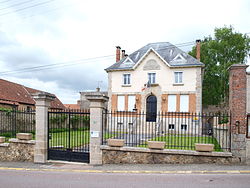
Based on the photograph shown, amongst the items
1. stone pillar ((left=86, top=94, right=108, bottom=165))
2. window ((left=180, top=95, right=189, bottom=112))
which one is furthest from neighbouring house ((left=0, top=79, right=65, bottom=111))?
stone pillar ((left=86, top=94, right=108, bottom=165))

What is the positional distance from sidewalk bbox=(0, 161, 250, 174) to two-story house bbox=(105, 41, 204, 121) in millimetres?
15158

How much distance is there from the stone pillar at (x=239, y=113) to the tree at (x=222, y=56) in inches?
837

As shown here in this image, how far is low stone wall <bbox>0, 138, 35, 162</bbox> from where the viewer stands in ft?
29.9

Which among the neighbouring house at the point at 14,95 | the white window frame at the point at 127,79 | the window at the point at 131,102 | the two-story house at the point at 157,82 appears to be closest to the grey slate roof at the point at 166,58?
the two-story house at the point at 157,82

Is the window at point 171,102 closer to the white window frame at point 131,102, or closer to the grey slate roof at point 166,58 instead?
the grey slate roof at point 166,58

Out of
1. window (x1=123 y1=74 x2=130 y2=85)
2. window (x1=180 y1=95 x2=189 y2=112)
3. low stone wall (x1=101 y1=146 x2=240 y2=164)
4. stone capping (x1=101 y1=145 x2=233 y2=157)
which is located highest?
window (x1=123 y1=74 x2=130 y2=85)

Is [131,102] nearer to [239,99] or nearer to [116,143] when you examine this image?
[116,143]

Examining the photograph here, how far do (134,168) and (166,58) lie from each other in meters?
19.6

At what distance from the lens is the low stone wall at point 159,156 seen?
8.02m

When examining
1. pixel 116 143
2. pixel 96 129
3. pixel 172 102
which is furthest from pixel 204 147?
pixel 172 102

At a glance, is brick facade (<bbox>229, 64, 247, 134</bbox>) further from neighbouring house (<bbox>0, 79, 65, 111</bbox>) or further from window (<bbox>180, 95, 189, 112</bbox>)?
neighbouring house (<bbox>0, 79, 65, 111</bbox>)

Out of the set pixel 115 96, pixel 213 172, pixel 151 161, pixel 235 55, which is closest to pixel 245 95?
pixel 213 172

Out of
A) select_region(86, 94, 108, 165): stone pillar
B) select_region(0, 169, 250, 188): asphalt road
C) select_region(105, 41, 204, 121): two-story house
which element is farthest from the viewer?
select_region(105, 41, 204, 121): two-story house

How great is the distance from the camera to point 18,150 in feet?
30.3
